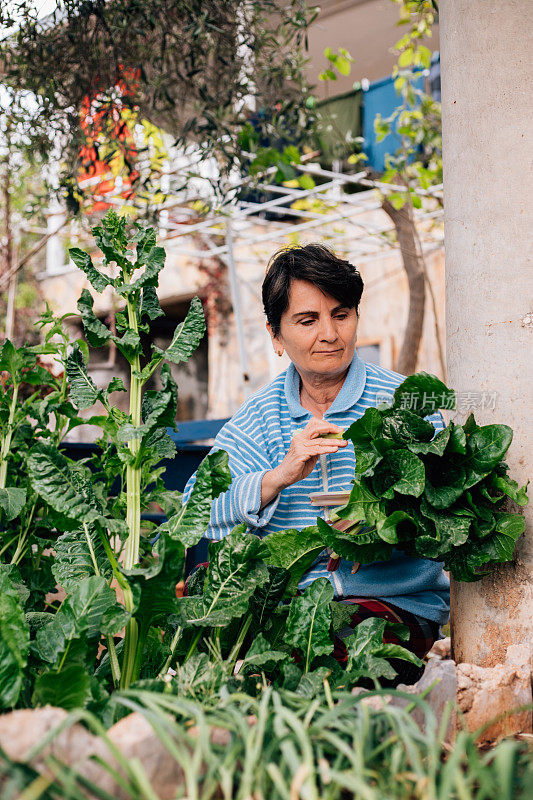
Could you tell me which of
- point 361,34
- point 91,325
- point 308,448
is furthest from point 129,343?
point 361,34

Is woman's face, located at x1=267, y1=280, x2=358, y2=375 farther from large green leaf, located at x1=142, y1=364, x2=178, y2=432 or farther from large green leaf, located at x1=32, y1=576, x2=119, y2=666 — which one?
large green leaf, located at x1=32, y1=576, x2=119, y2=666

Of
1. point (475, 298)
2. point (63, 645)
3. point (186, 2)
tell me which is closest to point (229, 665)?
point (63, 645)

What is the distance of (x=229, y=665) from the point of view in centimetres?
145

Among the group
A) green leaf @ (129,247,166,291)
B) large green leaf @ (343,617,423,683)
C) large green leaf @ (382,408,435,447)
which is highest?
green leaf @ (129,247,166,291)

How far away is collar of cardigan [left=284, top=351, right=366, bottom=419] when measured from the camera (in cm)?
215

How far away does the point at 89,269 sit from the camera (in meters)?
1.54

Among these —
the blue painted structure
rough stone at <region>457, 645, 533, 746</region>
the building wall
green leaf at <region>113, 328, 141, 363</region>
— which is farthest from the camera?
the blue painted structure

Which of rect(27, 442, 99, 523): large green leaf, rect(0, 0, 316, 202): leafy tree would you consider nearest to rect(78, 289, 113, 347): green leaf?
rect(27, 442, 99, 523): large green leaf

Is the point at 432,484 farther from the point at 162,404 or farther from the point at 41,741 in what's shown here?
the point at 41,741

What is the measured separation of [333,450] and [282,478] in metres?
0.18

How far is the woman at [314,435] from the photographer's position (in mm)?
1905

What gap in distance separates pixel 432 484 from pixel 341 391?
702 millimetres

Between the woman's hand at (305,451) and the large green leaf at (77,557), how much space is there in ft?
1.74

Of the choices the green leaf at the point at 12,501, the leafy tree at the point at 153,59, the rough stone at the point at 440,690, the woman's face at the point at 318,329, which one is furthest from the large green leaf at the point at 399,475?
the leafy tree at the point at 153,59
